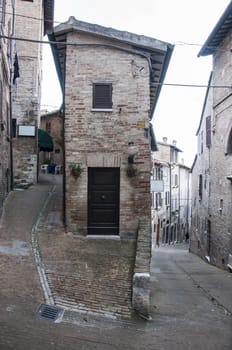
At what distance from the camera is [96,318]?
7297mm

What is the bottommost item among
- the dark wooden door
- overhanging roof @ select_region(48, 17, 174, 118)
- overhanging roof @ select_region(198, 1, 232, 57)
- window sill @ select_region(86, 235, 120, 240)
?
window sill @ select_region(86, 235, 120, 240)

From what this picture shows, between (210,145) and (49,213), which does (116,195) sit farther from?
(210,145)

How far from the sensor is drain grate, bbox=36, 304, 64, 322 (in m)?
6.92

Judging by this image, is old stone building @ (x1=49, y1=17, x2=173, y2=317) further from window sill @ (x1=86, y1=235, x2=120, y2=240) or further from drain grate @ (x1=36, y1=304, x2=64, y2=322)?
drain grate @ (x1=36, y1=304, x2=64, y2=322)

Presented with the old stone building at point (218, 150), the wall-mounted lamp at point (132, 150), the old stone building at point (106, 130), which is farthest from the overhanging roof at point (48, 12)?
the wall-mounted lamp at point (132, 150)

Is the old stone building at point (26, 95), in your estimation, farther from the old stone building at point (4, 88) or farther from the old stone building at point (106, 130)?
the old stone building at point (106, 130)

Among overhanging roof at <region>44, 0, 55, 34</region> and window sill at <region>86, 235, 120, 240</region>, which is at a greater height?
overhanging roof at <region>44, 0, 55, 34</region>

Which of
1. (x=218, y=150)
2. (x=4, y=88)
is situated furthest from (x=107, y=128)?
(x=218, y=150)

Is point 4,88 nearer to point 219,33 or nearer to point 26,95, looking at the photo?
point 26,95

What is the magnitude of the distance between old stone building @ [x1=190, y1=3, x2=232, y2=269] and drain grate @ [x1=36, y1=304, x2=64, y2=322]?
9307mm

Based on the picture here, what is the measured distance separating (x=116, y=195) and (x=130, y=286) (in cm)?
421

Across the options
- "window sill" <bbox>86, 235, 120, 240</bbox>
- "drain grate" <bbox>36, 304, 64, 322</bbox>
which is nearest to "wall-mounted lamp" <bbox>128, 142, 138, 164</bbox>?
"window sill" <bbox>86, 235, 120, 240</bbox>

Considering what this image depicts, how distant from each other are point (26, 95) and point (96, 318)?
15.9 metres

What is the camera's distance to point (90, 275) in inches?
351
